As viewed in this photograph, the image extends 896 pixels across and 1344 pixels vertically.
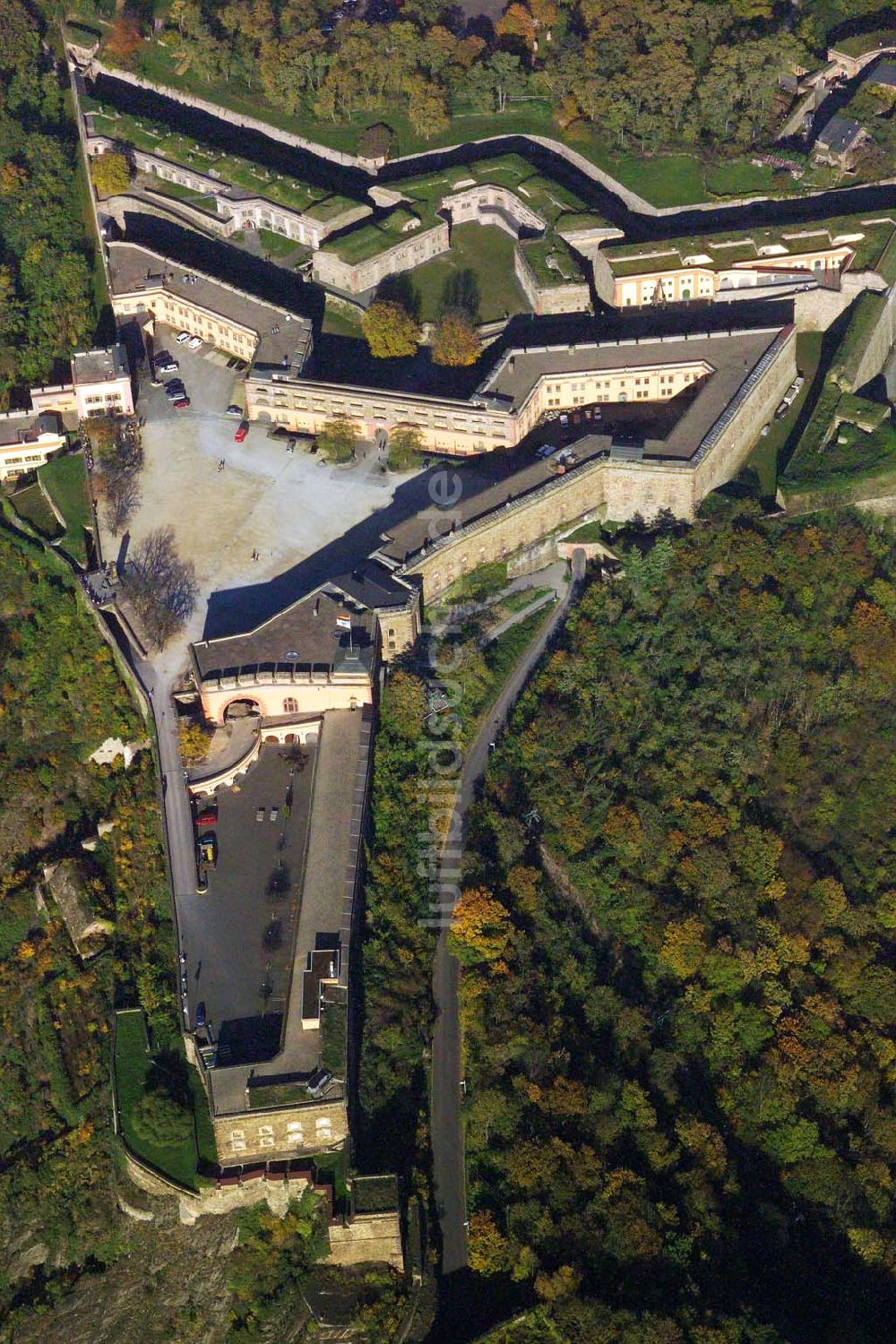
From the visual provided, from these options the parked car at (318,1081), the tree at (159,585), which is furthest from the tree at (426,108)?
the parked car at (318,1081)

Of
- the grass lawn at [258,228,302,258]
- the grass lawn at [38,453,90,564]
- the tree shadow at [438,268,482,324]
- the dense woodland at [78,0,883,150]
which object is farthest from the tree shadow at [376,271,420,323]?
the grass lawn at [38,453,90,564]

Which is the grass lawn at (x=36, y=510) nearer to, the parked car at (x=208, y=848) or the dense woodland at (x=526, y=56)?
the parked car at (x=208, y=848)

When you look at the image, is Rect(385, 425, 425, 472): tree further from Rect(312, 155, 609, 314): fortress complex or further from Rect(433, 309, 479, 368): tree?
Rect(312, 155, 609, 314): fortress complex

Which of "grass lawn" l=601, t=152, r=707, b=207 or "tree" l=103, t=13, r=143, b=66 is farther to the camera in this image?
"tree" l=103, t=13, r=143, b=66

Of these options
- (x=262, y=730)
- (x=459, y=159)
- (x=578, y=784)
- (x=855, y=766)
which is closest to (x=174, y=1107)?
(x=262, y=730)

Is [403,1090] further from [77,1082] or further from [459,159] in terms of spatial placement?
[459,159]
